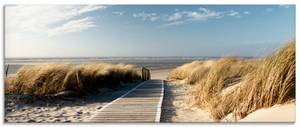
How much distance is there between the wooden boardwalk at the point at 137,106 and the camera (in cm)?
544

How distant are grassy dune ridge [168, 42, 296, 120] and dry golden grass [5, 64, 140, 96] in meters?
0.68

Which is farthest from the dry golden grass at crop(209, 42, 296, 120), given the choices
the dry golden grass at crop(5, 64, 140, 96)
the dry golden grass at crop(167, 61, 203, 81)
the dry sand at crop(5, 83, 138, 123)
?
the dry sand at crop(5, 83, 138, 123)

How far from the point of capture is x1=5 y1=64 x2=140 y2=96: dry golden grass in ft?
19.0

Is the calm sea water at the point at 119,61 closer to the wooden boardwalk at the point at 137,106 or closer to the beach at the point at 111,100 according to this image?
the beach at the point at 111,100

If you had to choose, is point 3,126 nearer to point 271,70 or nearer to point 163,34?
point 163,34

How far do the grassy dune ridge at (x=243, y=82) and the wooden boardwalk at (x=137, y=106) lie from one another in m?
0.39

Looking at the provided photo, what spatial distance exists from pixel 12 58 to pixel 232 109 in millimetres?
1988

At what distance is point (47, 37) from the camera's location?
218 inches

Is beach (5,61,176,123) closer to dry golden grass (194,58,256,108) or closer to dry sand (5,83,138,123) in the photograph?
dry sand (5,83,138,123)

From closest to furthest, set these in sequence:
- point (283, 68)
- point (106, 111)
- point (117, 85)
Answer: point (283, 68) < point (106, 111) < point (117, 85)

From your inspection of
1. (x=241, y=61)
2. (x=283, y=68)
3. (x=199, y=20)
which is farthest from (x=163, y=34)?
(x=283, y=68)

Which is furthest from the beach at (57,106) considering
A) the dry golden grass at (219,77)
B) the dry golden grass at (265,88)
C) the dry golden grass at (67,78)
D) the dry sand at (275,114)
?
the dry sand at (275,114)

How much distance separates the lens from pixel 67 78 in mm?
6422

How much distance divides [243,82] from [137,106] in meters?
1.00
